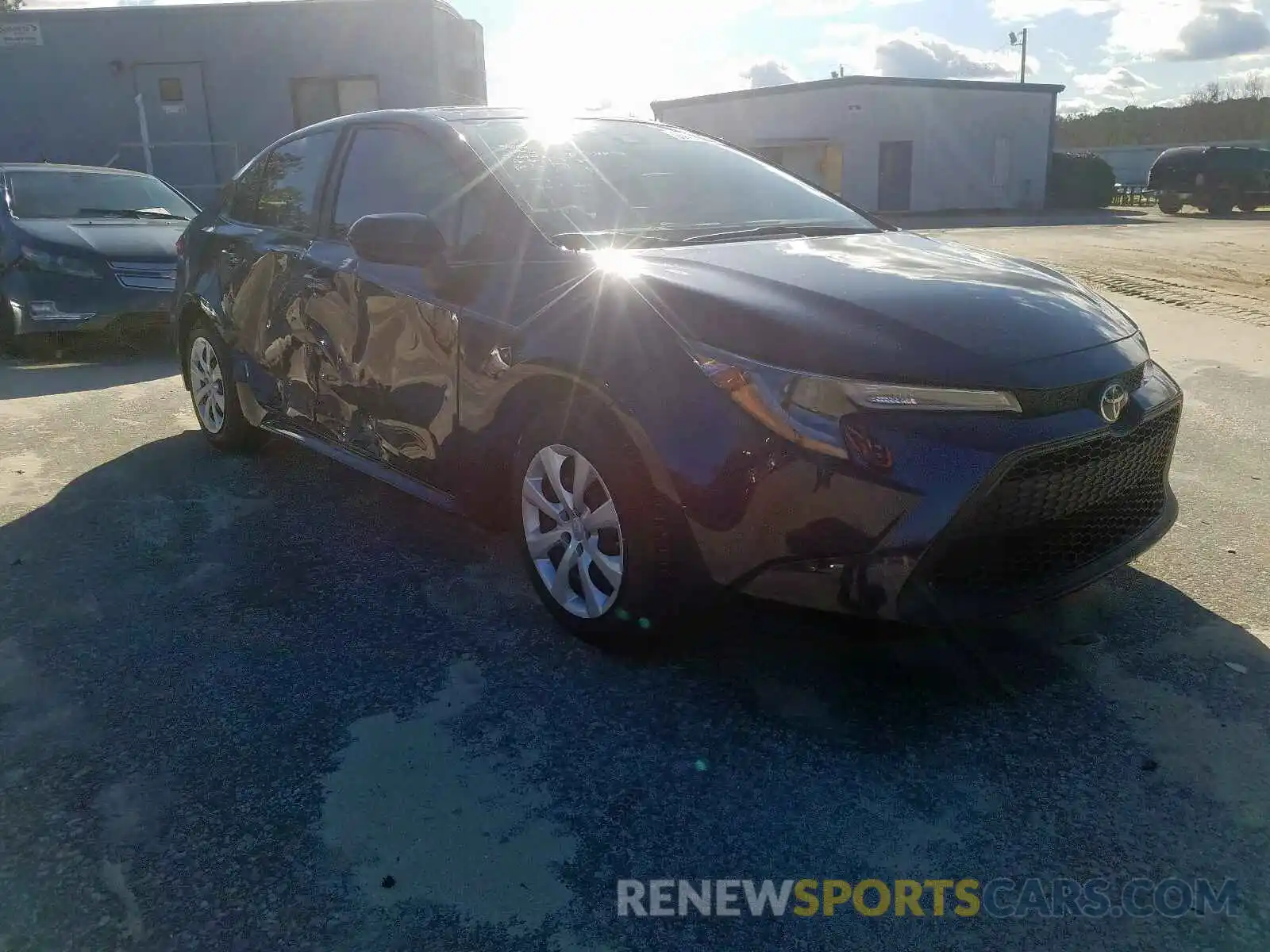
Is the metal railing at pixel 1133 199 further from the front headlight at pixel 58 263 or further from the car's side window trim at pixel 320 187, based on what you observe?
the car's side window trim at pixel 320 187

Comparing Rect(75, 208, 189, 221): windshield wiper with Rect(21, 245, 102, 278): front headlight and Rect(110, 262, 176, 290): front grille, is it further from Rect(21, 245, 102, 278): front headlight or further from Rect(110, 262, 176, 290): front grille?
Rect(110, 262, 176, 290): front grille

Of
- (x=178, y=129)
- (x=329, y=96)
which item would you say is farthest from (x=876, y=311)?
(x=178, y=129)

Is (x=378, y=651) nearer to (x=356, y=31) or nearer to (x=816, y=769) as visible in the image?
(x=816, y=769)

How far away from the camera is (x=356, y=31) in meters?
17.7

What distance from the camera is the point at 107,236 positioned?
808cm

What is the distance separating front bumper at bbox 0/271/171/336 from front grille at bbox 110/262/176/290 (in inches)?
1.4

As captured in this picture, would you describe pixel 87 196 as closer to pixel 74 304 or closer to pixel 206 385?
pixel 74 304

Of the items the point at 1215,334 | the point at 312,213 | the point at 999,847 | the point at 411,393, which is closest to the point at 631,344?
the point at 411,393

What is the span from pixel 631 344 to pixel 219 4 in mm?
18389

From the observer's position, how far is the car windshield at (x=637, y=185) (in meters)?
3.27

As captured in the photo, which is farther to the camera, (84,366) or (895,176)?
(895,176)

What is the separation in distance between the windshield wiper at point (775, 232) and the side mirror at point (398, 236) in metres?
0.79

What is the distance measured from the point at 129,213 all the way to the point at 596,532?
25.2 feet

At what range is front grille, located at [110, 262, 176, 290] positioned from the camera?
7.80 meters
